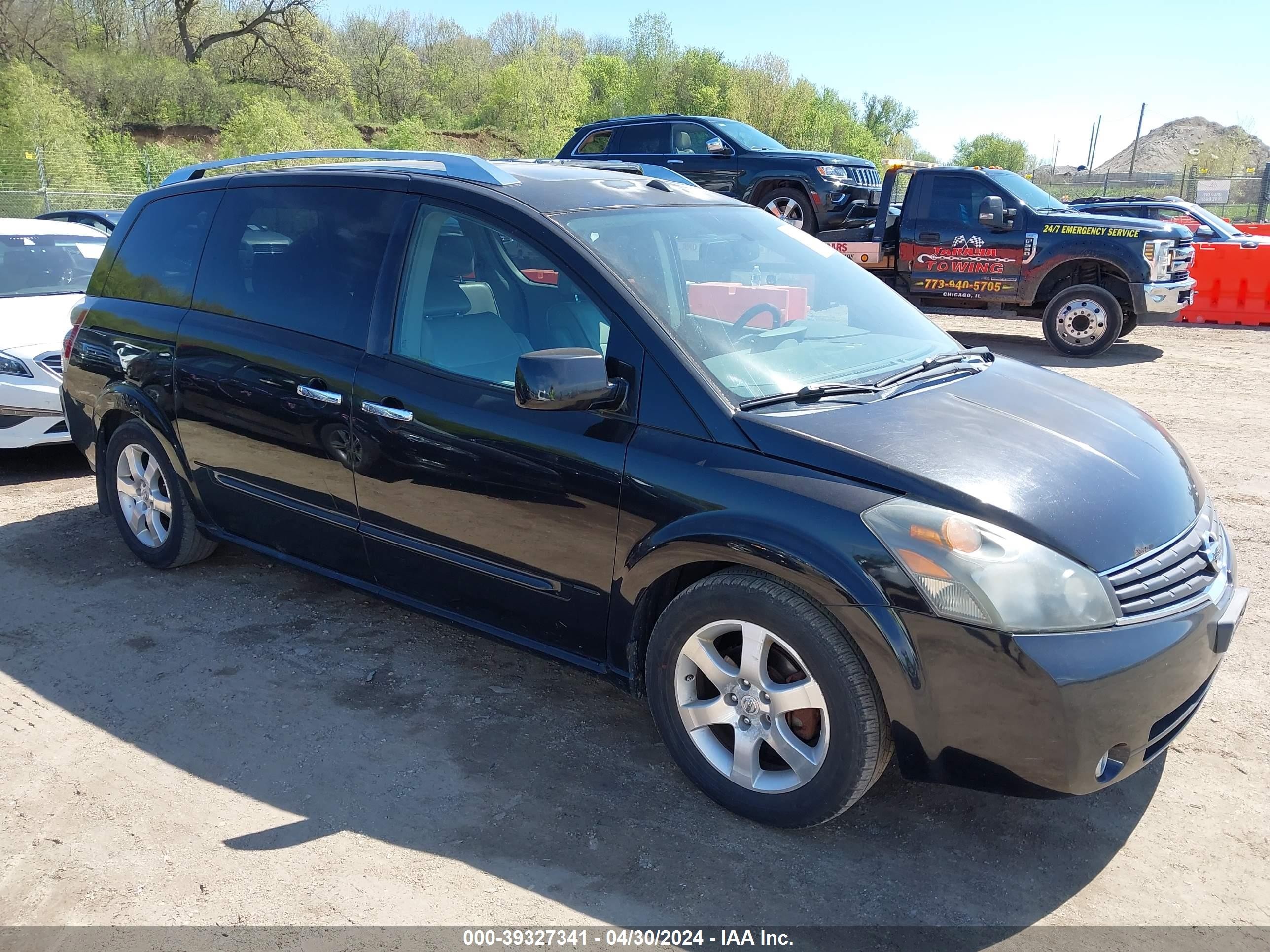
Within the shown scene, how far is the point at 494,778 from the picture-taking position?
323 cm

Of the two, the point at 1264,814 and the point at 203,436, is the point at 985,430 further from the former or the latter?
the point at 203,436

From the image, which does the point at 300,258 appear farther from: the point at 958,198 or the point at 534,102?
the point at 534,102

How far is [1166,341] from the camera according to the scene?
45.1 feet

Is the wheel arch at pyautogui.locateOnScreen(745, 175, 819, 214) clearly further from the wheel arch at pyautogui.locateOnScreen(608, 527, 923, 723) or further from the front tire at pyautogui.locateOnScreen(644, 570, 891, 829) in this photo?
the front tire at pyautogui.locateOnScreen(644, 570, 891, 829)

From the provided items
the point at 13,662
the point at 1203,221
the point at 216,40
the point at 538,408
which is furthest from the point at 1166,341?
the point at 216,40

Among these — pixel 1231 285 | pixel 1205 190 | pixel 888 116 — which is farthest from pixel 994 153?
pixel 1231 285

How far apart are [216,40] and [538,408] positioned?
192 feet

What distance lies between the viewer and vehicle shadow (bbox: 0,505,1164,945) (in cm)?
272

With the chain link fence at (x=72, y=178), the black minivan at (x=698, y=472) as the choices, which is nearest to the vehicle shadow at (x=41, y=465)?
the black minivan at (x=698, y=472)

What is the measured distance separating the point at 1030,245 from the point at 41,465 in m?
10.5

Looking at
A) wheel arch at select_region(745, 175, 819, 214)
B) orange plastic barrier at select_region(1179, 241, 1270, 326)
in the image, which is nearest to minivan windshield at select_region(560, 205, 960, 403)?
wheel arch at select_region(745, 175, 819, 214)

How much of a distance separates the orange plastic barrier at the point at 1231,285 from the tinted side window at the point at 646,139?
786 centimetres

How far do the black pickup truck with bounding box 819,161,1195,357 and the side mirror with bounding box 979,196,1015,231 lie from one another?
0.04 ft

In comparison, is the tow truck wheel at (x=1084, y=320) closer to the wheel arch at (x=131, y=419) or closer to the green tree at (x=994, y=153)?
the wheel arch at (x=131, y=419)
